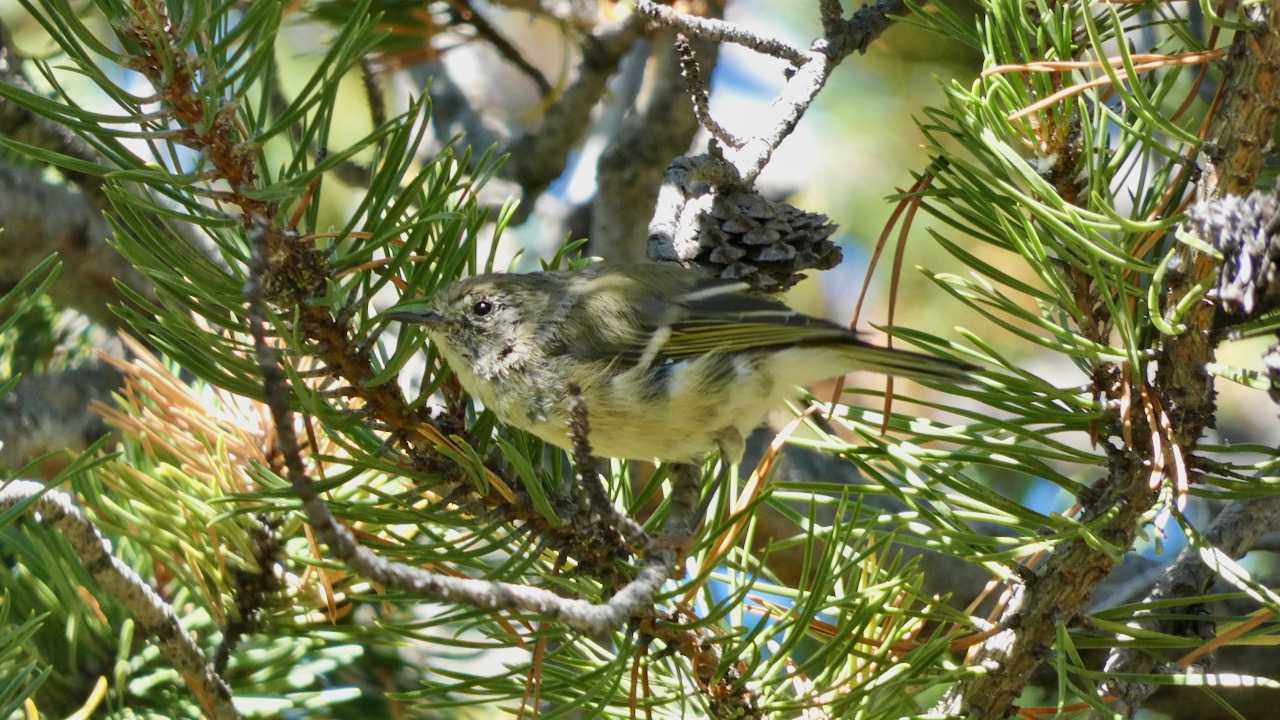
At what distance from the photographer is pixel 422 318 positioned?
136 centimetres

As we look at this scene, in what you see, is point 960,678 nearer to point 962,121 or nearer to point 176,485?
point 962,121

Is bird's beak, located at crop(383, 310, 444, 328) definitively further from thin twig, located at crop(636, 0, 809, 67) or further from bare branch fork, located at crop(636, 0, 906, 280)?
thin twig, located at crop(636, 0, 809, 67)

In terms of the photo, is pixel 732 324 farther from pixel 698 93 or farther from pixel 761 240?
pixel 698 93

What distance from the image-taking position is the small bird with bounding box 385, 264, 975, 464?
1.51m

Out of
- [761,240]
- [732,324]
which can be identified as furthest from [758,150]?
[732,324]

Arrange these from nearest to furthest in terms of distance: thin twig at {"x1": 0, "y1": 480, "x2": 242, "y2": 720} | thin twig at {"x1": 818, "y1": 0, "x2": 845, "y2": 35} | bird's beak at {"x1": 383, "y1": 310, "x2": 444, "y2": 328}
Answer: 1. thin twig at {"x1": 0, "y1": 480, "x2": 242, "y2": 720}
2. bird's beak at {"x1": 383, "y1": 310, "x2": 444, "y2": 328}
3. thin twig at {"x1": 818, "y1": 0, "x2": 845, "y2": 35}

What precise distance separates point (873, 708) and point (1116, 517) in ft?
1.05

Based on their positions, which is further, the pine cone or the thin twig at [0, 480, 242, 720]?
the pine cone

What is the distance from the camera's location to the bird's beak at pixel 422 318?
132cm

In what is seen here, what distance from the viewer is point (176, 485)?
1498 mm

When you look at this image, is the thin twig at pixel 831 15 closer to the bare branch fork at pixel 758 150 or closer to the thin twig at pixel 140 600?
the bare branch fork at pixel 758 150

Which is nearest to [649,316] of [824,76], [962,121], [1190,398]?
[824,76]

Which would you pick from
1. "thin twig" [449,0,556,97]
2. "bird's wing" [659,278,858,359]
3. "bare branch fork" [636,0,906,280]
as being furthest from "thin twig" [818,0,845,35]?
"thin twig" [449,0,556,97]

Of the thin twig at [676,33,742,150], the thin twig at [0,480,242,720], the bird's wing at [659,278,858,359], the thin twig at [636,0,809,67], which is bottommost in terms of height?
the thin twig at [0,480,242,720]
